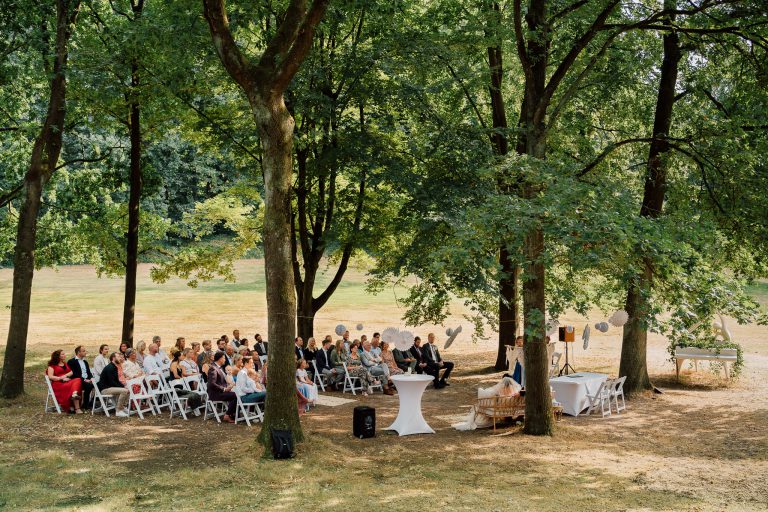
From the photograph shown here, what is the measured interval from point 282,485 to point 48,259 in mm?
16484

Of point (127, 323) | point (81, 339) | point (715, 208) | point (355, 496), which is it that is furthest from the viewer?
point (81, 339)

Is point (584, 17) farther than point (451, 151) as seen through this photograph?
No

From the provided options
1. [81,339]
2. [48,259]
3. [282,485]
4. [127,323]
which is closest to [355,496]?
[282,485]

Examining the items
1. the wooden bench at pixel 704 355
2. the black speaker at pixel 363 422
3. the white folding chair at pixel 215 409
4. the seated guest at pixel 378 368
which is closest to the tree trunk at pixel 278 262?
the black speaker at pixel 363 422

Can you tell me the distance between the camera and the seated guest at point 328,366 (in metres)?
18.2

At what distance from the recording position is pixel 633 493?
9430mm

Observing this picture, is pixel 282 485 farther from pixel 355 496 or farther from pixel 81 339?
pixel 81 339

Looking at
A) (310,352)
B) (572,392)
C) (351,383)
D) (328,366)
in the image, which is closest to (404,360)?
(351,383)

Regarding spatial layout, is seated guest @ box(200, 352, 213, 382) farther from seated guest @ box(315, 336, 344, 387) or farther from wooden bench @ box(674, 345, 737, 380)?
wooden bench @ box(674, 345, 737, 380)

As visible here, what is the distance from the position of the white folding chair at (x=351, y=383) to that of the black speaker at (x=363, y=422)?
197 inches

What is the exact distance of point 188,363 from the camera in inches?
596

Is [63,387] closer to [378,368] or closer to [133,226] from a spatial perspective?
[133,226]

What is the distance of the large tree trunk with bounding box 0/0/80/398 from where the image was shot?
50.8ft

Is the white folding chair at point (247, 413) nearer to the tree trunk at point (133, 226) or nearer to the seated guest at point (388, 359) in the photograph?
the seated guest at point (388, 359)
